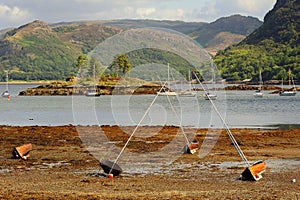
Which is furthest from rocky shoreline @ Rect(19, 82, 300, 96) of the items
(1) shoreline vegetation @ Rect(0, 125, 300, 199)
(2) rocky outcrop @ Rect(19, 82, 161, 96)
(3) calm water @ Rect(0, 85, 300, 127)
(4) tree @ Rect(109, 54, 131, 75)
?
(1) shoreline vegetation @ Rect(0, 125, 300, 199)

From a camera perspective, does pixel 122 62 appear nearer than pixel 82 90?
Yes

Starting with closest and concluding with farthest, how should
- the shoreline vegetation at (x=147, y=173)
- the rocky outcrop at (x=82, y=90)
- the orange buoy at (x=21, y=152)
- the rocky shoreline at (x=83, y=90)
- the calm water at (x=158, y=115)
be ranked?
the shoreline vegetation at (x=147, y=173) < the orange buoy at (x=21, y=152) < the calm water at (x=158, y=115) < the rocky shoreline at (x=83, y=90) < the rocky outcrop at (x=82, y=90)

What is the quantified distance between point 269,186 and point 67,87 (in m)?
152

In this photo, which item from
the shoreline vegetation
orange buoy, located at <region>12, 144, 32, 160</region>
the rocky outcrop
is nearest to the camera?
the shoreline vegetation

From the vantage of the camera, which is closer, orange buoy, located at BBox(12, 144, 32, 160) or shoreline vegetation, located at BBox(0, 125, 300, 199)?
shoreline vegetation, located at BBox(0, 125, 300, 199)

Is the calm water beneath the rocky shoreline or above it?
above

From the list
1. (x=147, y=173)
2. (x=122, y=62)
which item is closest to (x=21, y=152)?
(x=147, y=173)

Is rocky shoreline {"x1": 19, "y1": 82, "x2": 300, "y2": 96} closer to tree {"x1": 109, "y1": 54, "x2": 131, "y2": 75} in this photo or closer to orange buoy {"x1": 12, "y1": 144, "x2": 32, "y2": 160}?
tree {"x1": 109, "y1": 54, "x2": 131, "y2": 75}

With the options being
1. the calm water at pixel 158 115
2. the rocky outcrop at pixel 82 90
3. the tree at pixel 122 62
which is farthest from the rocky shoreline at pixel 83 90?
the calm water at pixel 158 115

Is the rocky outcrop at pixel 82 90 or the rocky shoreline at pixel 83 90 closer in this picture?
the rocky shoreline at pixel 83 90

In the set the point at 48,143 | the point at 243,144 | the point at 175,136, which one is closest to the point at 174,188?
the point at 243,144

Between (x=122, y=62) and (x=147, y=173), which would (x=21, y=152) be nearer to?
(x=147, y=173)

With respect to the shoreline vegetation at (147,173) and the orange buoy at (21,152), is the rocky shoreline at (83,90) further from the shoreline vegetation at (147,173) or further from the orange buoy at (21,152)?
the orange buoy at (21,152)

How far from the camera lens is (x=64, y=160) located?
27969 mm
